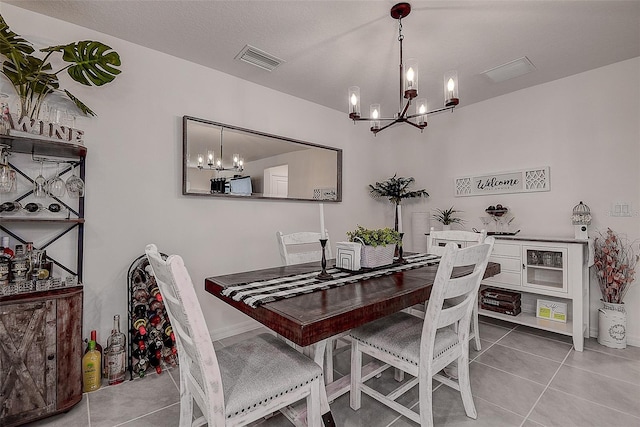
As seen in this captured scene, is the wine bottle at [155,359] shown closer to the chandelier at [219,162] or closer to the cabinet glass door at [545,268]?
the chandelier at [219,162]

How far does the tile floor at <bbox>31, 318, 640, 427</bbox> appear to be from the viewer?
1614 mm

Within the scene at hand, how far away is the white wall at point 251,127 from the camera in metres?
2.19

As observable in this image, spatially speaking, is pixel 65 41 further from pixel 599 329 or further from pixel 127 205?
pixel 599 329

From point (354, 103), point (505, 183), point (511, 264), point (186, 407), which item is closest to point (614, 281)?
point (511, 264)

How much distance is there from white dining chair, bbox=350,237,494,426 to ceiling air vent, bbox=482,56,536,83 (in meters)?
2.00

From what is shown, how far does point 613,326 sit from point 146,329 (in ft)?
12.3

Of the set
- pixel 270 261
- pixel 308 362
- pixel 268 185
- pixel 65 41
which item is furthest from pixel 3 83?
pixel 308 362

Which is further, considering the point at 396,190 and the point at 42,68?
the point at 396,190

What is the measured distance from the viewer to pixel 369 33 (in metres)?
2.20

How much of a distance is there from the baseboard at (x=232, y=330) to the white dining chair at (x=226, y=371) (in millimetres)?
1381

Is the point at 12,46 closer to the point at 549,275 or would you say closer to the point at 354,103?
the point at 354,103

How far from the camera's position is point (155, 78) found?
2.42 metres

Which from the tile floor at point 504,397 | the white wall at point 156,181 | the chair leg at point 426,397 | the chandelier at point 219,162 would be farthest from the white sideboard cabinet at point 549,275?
the chandelier at point 219,162

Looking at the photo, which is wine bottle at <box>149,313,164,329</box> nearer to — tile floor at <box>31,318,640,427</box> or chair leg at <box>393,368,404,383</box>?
tile floor at <box>31,318,640,427</box>
